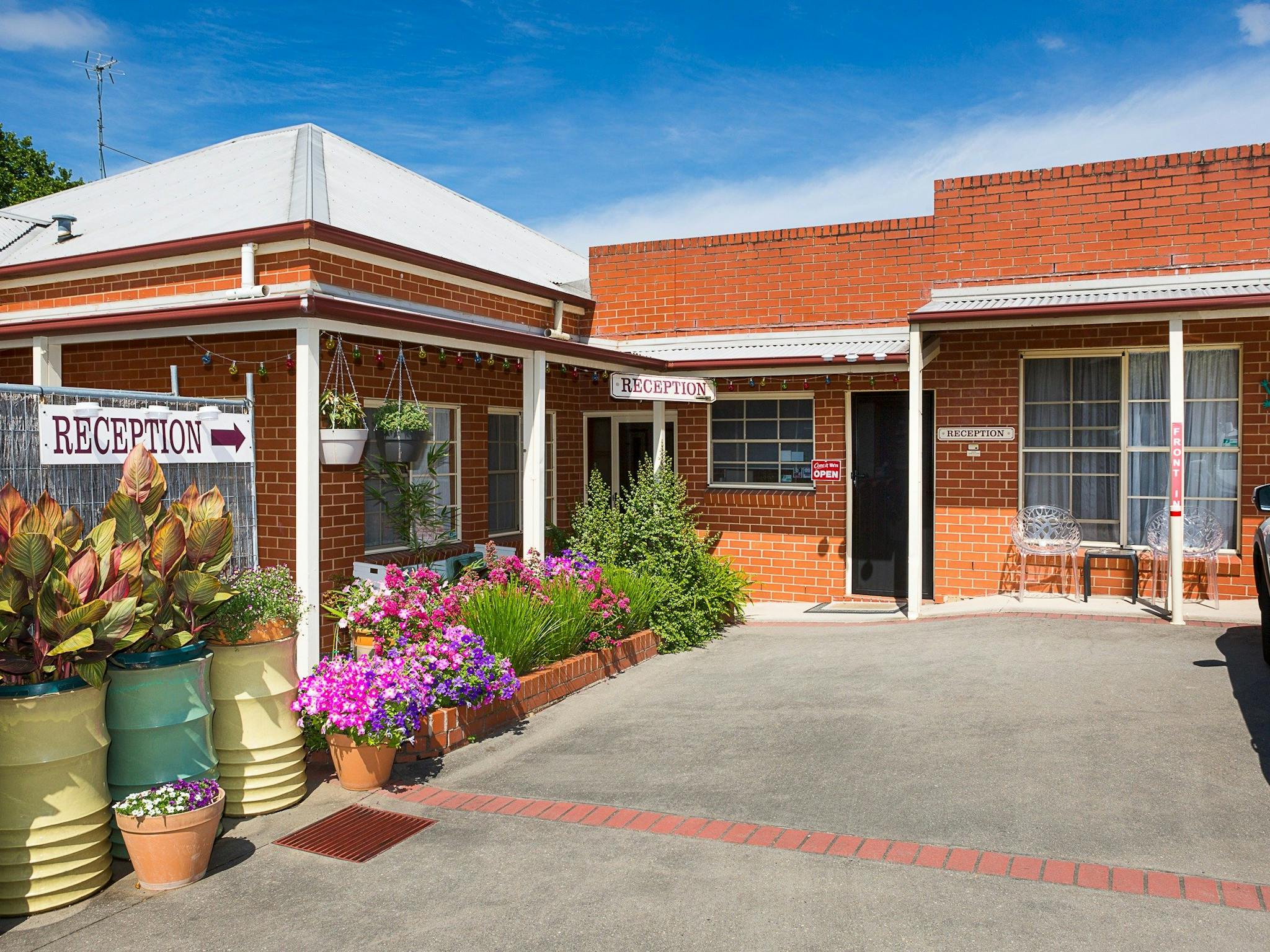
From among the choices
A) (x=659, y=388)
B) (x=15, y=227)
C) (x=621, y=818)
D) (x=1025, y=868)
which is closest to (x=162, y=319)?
(x=659, y=388)

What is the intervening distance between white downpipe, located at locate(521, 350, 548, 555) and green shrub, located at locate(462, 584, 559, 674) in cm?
175

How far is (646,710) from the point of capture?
25.1ft

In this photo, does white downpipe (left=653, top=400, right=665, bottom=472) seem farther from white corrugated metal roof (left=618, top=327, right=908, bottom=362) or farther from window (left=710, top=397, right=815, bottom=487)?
window (left=710, top=397, right=815, bottom=487)

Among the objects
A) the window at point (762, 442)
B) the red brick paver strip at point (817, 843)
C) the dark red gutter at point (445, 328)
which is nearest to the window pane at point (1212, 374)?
the window at point (762, 442)

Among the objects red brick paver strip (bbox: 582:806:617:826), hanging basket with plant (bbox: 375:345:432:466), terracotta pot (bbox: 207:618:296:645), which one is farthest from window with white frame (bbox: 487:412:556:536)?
red brick paver strip (bbox: 582:806:617:826)

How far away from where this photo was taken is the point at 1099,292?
10883 mm

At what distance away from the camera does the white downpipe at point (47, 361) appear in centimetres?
897

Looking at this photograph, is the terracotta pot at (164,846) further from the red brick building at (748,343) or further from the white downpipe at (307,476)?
the red brick building at (748,343)

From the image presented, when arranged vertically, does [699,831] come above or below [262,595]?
below

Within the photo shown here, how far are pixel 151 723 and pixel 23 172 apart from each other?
28.0 metres

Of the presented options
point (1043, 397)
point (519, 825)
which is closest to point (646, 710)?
point (519, 825)

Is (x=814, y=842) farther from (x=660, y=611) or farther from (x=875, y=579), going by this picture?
(x=875, y=579)

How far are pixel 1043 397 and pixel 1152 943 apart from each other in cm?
838

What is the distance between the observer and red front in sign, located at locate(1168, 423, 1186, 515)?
9305 millimetres
